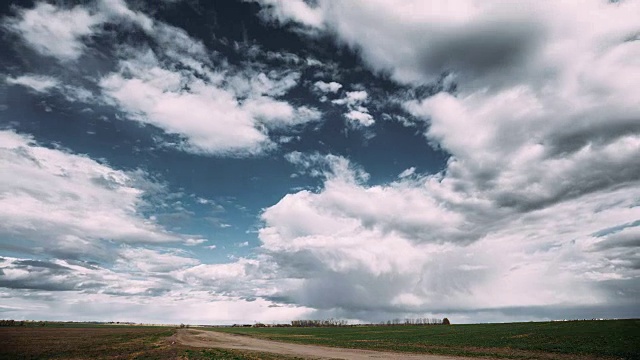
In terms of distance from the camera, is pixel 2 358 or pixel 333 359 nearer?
pixel 2 358

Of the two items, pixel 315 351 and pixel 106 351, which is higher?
pixel 106 351

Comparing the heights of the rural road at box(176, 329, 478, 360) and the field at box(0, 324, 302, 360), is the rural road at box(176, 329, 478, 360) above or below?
below

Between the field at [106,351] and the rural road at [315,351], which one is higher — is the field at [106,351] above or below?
above

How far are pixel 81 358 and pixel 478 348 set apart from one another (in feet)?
183

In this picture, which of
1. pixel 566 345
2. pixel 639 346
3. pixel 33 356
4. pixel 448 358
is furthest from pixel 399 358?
pixel 33 356

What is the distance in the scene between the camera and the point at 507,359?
145ft

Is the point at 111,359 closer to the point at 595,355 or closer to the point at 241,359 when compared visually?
the point at 241,359

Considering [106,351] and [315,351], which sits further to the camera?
[315,351]

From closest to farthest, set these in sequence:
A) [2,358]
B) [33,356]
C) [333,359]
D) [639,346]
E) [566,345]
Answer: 1. [2,358]
2. [33,356]
3. [333,359]
4. [639,346]
5. [566,345]

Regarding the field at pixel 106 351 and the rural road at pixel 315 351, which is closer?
the field at pixel 106 351

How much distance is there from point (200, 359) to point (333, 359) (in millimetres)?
15233

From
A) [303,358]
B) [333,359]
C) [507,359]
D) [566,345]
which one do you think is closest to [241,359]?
[303,358]

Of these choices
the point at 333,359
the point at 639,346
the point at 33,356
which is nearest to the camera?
the point at 33,356

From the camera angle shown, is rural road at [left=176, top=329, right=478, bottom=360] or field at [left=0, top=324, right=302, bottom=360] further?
rural road at [left=176, top=329, right=478, bottom=360]
